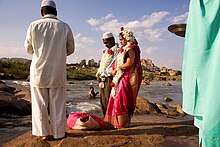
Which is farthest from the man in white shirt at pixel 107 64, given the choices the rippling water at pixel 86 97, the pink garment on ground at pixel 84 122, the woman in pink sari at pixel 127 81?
the rippling water at pixel 86 97

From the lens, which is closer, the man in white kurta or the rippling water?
the man in white kurta

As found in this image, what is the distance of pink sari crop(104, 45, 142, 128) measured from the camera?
4.68 metres

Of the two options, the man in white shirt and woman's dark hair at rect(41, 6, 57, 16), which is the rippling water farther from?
woman's dark hair at rect(41, 6, 57, 16)

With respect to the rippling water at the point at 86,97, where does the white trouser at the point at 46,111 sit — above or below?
above

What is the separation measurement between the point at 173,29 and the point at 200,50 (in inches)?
28.0

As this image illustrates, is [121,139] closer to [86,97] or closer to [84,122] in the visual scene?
[84,122]

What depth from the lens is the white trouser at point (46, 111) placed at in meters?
3.65

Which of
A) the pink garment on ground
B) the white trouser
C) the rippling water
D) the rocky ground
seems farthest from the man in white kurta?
the rippling water

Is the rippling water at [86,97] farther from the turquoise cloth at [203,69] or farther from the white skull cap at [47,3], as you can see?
the turquoise cloth at [203,69]

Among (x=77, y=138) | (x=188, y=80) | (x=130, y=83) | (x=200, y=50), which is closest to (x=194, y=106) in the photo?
(x=188, y=80)

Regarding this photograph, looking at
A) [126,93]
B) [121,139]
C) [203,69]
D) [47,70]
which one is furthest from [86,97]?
[203,69]

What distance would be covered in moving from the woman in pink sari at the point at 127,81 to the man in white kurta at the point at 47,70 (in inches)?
50.8

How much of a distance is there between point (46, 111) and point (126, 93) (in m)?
1.66

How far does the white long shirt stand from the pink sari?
138cm
